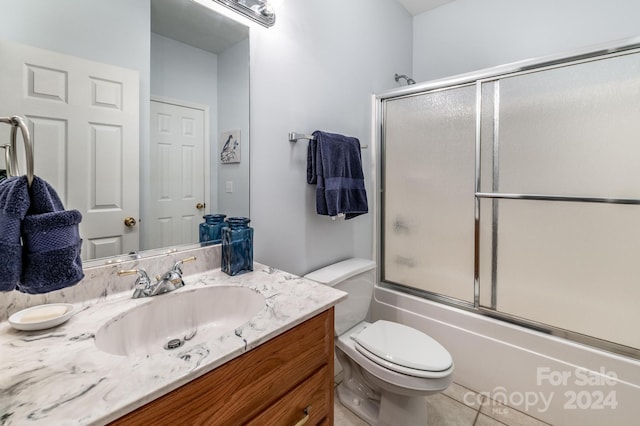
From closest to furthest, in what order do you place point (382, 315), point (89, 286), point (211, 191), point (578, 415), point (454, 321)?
point (89, 286) < point (211, 191) < point (578, 415) < point (454, 321) < point (382, 315)

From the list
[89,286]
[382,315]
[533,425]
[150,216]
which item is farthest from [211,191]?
[533,425]

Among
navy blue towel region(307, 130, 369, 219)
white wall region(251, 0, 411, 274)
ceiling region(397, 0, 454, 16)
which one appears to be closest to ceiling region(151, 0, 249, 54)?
white wall region(251, 0, 411, 274)

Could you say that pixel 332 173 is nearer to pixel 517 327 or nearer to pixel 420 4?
pixel 517 327

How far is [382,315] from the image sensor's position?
203cm

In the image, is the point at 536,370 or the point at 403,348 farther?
the point at 536,370

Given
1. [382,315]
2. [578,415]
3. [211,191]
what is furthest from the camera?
[382,315]

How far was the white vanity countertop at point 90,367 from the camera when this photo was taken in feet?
1.55

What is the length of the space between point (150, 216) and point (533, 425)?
6.62 ft

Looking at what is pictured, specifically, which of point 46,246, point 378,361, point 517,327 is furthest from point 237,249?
point 517,327

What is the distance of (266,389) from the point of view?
73cm

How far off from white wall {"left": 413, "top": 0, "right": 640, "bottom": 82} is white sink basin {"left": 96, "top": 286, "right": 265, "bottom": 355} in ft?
7.52

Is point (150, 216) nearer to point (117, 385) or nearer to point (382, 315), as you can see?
point (117, 385)

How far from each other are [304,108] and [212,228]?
30.9 inches

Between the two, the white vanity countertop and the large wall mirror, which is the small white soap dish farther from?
the large wall mirror
